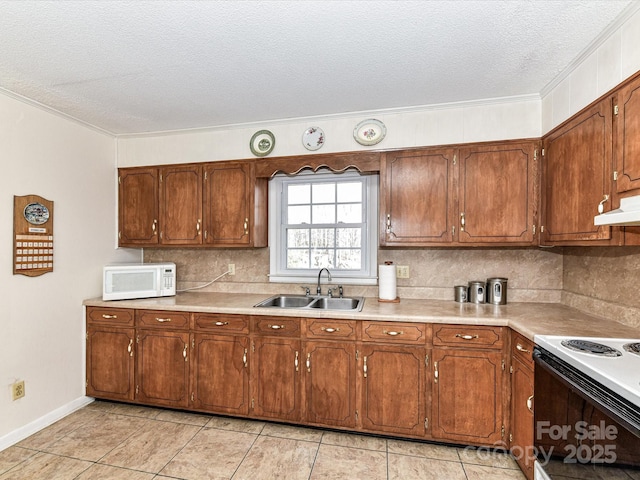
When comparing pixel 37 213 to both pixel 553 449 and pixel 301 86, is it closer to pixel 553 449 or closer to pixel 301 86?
pixel 301 86

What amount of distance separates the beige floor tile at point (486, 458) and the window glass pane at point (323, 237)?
1.81 meters

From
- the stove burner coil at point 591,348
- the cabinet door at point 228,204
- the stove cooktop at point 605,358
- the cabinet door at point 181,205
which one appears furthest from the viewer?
the cabinet door at point 181,205

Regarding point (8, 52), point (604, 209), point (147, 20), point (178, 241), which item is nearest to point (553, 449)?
point (604, 209)

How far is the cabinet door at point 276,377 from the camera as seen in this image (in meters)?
2.36

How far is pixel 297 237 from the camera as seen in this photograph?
10.2 ft

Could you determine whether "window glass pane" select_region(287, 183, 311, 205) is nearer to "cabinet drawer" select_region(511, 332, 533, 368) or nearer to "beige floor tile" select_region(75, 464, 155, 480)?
"cabinet drawer" select_region(511, 332, 533, 368)

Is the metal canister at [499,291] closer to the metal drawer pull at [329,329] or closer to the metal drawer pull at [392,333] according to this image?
the metal drawer pull at [392,333]

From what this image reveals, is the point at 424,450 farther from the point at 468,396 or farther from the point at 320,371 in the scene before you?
the point at 320,371

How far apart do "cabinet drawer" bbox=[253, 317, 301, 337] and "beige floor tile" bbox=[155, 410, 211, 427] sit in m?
0.84

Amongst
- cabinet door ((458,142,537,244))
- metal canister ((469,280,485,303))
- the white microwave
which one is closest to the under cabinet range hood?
cabinet door ((458,142,537,244))

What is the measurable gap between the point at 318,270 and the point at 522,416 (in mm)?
1800

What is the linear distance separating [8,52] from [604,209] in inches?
128

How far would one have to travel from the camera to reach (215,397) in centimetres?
250

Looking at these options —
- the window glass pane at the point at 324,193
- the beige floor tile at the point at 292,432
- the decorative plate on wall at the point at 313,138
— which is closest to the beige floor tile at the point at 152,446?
the beige floor tile at the point at 292,432
